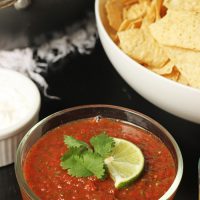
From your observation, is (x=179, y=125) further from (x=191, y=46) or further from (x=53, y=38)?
(x=53, y=38)

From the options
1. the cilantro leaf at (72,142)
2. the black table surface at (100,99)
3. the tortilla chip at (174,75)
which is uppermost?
the cilantro leaf at (72,142)

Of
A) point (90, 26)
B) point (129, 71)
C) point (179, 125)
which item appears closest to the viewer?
point (129, 71)

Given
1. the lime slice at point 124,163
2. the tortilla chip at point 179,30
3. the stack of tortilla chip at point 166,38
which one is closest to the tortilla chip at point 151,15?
the stack of tortilla chip at point 166,38

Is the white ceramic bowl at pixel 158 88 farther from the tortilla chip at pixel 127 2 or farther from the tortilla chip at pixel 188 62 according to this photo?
the tortilla chip at pixel 127 2

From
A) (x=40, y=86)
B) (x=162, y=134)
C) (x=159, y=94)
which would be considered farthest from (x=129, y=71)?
(x=40, y=86)

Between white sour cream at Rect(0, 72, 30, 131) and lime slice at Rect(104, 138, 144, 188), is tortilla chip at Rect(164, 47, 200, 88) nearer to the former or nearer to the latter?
lime slice at Rect(104, 138, 144, 188)

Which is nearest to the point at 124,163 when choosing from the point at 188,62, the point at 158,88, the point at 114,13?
the point at 158,88
